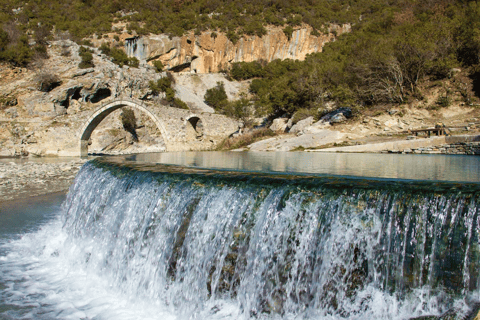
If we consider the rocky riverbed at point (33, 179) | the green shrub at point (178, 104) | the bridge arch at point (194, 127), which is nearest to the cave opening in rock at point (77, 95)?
the green shrub at point (178, 104)

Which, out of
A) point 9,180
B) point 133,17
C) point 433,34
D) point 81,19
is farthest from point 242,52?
A: point 9,180

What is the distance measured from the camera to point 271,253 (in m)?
3.51

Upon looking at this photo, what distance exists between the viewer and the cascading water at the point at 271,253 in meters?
2.80

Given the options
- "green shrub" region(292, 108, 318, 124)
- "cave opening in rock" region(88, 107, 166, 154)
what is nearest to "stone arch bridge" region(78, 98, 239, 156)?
"cave opening in rock" region(88, 107, 166, 154)

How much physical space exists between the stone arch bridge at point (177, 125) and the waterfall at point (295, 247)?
850 inches

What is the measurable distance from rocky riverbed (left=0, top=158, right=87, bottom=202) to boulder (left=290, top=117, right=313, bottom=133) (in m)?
11.7

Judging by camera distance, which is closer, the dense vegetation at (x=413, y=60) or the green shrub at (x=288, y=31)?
the dense vegetation at (x=413, y=60)

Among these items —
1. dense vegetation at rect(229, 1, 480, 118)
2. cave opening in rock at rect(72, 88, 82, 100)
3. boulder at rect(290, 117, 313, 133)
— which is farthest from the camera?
cave opening in rock at rect(72, 88, 82, 100)

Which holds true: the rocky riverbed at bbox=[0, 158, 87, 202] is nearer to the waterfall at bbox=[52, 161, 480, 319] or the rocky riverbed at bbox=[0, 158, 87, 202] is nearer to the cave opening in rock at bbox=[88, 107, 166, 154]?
the waterfall at bbox=[52, 161, 480, 319]

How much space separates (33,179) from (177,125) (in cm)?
1427

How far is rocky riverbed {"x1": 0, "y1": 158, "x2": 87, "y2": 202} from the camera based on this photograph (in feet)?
34.9

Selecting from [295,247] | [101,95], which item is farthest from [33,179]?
[101,95]

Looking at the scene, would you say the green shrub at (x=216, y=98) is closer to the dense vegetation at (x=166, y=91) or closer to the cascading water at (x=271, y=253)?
the dense vegetation at (x=166, y=91)

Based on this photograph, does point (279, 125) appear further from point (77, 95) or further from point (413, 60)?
point (77, 95)
